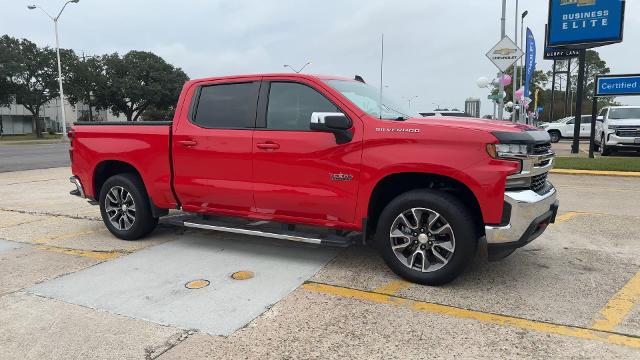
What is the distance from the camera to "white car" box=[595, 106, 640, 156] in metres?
17.0

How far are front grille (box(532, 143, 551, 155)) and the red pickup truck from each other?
0.02m

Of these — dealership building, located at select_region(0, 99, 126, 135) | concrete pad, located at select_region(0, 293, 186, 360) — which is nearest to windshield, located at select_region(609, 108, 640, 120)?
concrete pad, located at select_region(0, 293, 186, 360)

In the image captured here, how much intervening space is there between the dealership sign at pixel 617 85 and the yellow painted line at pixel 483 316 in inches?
595

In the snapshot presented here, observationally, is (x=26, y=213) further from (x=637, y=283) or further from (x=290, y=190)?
(x=637, y=283)

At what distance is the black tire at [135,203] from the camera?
5934mm

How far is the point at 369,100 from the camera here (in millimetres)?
5125

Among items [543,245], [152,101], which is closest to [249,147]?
[543,245]

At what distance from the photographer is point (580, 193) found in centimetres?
958

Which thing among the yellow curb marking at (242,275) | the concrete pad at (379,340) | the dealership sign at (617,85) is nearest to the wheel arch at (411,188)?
the concrete pad at (379,340)

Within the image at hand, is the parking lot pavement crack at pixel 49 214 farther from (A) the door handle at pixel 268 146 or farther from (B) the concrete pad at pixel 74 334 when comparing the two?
(A) the door handle at pixel 268 146

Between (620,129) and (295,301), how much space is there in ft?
55.6

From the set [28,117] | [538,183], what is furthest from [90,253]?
[28,117]

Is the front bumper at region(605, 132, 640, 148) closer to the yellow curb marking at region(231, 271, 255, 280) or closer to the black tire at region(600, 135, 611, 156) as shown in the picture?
the black tire at region(600, 135, 611, 156)

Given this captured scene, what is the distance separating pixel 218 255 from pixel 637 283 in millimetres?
3995
